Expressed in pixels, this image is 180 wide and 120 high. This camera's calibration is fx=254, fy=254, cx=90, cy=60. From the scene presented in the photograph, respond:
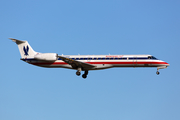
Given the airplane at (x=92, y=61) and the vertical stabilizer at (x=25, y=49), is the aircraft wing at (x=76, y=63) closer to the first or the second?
the airplane at (x=92, y=61)

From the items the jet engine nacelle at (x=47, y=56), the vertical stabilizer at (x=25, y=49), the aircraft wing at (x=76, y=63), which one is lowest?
the aircraft wing at (x=76, y=63)

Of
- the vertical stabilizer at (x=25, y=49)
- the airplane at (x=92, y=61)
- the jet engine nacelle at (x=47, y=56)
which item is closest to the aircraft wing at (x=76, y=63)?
the airplane at (x=92, y=61)

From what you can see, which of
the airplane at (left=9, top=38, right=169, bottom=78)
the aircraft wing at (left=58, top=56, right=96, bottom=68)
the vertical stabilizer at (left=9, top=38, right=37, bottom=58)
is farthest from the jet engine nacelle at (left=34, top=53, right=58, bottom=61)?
the vertical stabilizer at (left=9, top=38, right=37, bottom=58)

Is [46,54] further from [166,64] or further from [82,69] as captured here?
[166,64]

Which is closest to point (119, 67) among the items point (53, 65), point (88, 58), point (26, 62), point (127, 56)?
point (127, 56)

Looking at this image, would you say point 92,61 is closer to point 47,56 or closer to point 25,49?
point 47,56

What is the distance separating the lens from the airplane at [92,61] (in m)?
40.5

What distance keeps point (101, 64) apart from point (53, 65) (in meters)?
8.47

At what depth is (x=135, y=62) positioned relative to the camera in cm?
4056

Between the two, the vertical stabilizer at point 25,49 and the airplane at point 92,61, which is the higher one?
the vertical stabilizer at point 25,49

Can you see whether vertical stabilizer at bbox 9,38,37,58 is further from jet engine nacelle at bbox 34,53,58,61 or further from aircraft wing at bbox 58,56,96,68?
aircraft wing at bbox 58,56,96,68

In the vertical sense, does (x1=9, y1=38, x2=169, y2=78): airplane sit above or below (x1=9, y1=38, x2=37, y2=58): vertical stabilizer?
below

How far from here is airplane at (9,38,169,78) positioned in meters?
40.5

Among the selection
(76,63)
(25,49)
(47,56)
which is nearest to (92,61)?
(76,63)
